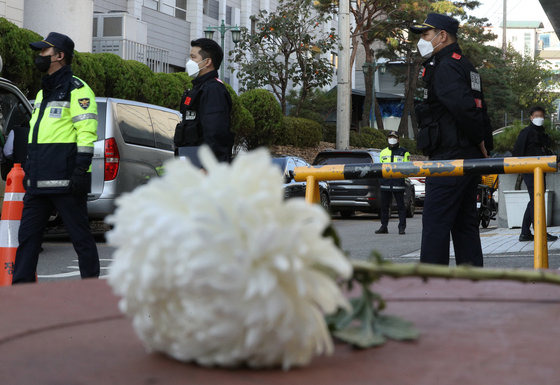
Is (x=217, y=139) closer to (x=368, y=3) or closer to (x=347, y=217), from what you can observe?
(x=347, y=217)

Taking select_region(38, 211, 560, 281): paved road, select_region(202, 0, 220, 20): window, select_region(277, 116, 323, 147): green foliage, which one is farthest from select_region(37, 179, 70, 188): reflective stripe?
select_region(202, 0, 220, 20): window

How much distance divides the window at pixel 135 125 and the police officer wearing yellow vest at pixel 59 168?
5.18 m

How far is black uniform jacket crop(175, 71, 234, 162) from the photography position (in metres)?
5.98

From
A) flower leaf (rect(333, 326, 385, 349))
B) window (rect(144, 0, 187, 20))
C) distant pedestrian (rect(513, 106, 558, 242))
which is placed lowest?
flower leaf (rect(333, 326, 385, 349))

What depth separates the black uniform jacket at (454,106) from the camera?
5.12 metres

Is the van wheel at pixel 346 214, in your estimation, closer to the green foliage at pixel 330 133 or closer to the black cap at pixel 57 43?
the green foliage at pixel 330 133

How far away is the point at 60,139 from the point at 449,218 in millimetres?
2533

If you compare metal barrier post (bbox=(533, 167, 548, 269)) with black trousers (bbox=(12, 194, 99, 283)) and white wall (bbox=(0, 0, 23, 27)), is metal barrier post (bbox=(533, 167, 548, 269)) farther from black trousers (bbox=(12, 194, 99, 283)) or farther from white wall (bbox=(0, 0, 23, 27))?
white wall (bbox=(0, 0, 23, 27))

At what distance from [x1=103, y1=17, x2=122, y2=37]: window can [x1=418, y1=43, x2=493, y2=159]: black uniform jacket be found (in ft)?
76.7

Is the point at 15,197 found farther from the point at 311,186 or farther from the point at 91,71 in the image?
the point at 91,71

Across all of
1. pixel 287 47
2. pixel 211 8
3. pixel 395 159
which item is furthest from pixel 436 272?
pixel 211 8

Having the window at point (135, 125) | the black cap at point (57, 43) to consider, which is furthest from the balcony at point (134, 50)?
the black cap at point (57, 43)

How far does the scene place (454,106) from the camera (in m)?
5.11

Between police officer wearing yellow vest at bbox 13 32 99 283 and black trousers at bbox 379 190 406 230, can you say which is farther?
black trousers at bbox 379 190 406 230
